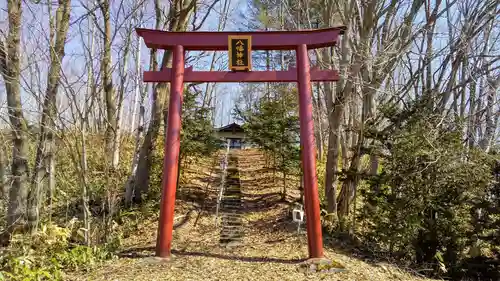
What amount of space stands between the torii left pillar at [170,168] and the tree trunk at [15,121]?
106 inches

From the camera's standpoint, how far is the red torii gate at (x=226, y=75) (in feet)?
20.3

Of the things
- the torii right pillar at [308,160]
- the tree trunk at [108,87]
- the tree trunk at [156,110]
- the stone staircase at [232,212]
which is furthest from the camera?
the tree trunk at [156,110]

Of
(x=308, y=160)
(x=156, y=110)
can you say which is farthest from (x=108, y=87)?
(x=308, y=160)

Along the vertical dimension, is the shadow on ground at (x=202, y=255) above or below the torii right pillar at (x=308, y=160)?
below

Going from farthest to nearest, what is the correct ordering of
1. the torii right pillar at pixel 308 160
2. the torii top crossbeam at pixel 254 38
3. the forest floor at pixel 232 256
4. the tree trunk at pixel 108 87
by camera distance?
the tree trunk at pixel 108 87
the torii top crossbeam at pixel 254 38
the torii right pillar at pixel 308 160
the forest floor at pixel 232 256

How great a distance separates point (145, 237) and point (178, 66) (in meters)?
3.71

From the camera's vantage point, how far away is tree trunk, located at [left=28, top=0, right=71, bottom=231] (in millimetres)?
6695

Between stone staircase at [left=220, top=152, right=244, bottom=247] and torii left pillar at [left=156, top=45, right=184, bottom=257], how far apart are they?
5.17 ft

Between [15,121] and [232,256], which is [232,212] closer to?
[232,256]

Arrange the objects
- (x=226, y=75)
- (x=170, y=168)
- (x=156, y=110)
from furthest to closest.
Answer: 1. (x=156, y=110)
2. (x=226, y=75)
3. (x=170, y=168)

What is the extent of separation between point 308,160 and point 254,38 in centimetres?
219

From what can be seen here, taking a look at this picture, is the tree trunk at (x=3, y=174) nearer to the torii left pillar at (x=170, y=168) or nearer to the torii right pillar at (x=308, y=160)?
the torii left pillar at (x=170, y=168)

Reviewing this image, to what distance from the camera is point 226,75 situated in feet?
21.1

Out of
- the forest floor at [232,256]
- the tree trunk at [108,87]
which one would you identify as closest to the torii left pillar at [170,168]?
the forest floor at [232,256]
